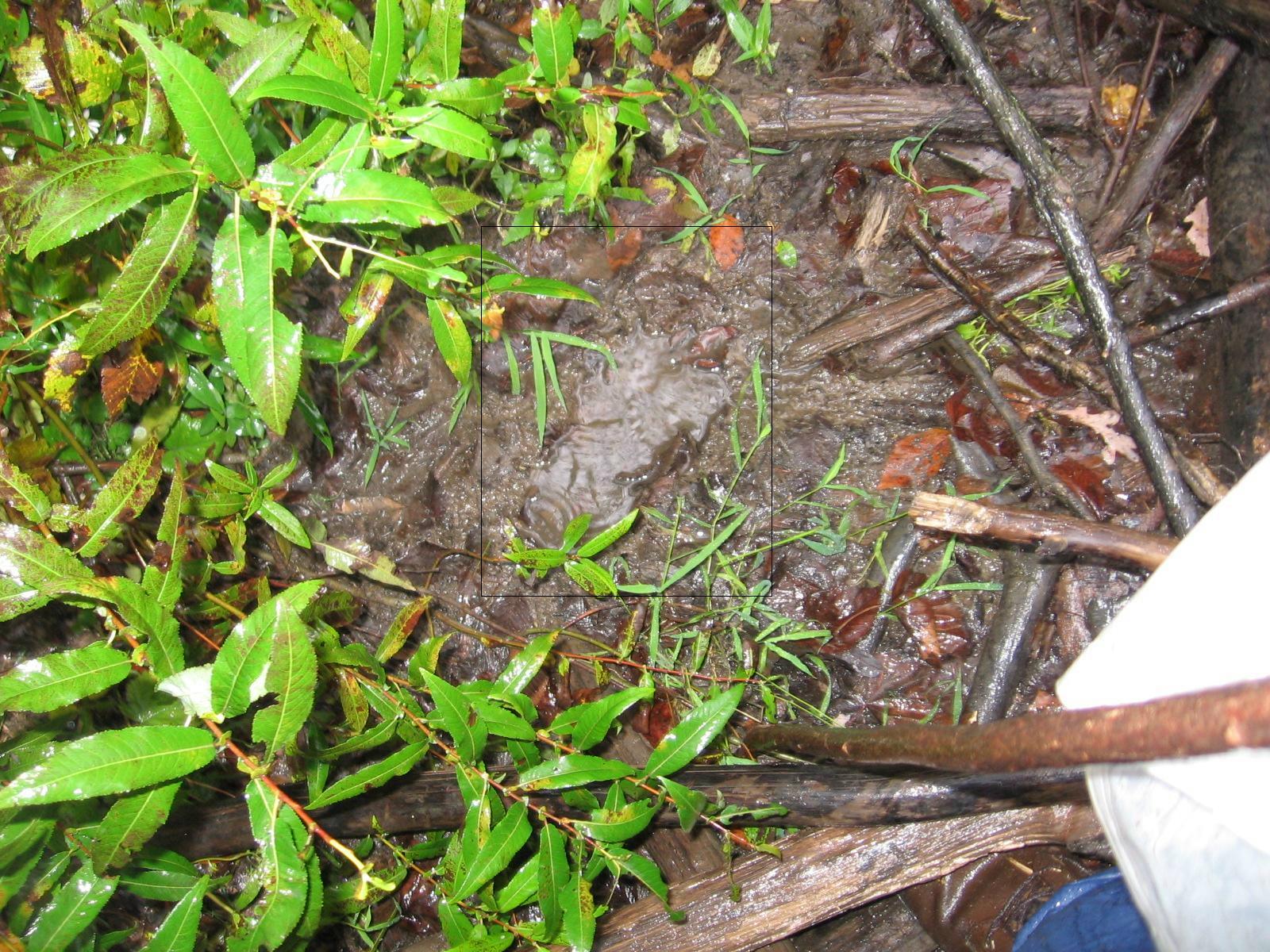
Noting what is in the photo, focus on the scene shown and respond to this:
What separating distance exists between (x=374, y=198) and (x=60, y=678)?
3.80 feet

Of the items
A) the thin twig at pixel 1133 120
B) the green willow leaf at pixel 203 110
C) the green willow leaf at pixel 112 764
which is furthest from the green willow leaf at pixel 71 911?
the thin twig at pixel 1133 120

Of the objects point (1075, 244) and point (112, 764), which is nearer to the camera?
point (112, 764)

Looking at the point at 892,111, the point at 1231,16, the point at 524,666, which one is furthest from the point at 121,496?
the point at 1231,16

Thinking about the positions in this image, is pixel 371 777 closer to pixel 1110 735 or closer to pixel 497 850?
pixel 497 850

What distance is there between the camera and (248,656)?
1579 mm

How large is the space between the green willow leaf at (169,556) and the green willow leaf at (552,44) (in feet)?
4.66

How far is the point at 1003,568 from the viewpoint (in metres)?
2.76

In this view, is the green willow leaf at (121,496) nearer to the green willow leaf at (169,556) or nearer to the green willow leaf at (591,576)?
the green willow leaf at (169,556)

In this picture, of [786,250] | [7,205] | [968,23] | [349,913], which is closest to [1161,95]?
[968,23]

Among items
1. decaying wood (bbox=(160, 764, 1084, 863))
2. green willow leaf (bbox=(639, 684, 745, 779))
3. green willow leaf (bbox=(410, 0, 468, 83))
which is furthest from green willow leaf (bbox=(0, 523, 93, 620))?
green willow leaf (bbox=(639, 684, 745, 779))

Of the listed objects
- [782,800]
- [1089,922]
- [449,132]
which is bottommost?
[1089,922]

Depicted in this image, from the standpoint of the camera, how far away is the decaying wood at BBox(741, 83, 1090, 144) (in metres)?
2.77

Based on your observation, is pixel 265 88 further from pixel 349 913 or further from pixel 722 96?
pixel 349 913

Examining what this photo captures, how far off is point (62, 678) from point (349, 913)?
5.00 feet
